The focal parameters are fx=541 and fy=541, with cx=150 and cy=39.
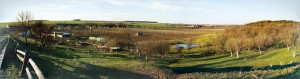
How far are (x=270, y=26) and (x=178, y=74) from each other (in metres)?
1.72

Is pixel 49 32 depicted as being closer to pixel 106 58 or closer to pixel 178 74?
pixel 106 58

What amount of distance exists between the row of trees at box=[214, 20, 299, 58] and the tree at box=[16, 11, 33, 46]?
2.94 meters

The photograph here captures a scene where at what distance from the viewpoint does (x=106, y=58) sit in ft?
29.1

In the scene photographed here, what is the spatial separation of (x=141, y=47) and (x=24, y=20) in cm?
184

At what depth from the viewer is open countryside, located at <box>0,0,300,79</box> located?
822cm

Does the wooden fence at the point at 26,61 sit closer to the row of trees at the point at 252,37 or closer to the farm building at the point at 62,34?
the farm building at the point at 62,34

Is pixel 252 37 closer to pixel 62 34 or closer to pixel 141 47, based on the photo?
pixel 141 47

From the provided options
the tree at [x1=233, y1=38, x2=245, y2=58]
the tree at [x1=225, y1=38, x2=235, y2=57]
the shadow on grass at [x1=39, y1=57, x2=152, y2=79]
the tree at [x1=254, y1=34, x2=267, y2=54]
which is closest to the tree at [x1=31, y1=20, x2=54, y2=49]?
the shadow on grass at [x1=39, y1=57, x2=152, y2=79]

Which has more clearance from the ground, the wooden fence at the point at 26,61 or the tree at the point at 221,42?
the tree at the point at 221,42

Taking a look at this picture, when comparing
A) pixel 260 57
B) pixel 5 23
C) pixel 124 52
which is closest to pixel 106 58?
pixel 124 52

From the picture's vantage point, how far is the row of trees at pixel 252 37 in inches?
344

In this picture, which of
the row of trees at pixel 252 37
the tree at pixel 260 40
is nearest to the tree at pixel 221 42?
the row of trees at pixel 252 37

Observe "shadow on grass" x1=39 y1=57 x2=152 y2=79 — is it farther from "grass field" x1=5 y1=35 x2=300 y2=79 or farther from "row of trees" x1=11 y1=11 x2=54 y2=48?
"row of trees" x1=11 y1=11 x2=54 y2=48

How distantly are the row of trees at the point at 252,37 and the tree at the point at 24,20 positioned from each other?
2.94 m
